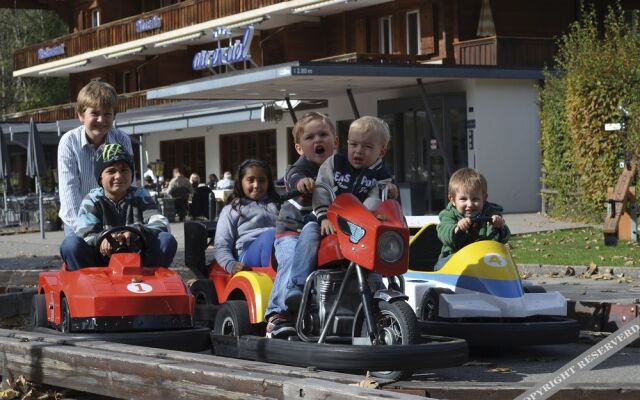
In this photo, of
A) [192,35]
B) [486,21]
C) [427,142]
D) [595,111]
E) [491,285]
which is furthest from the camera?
[192,35]

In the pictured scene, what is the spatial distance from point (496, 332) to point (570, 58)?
21.5 metres

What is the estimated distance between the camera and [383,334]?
23.8 feet

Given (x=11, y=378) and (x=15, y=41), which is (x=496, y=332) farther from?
(x=15, y=41)

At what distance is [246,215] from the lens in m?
9.27

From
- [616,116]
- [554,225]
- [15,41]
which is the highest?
[15,41]

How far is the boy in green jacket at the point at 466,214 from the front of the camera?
9359 millimetres

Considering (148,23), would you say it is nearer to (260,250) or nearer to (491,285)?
(260,250)

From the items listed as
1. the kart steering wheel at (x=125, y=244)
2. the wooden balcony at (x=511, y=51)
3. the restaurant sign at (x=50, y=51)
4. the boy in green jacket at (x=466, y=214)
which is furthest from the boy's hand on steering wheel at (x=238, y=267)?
the restaurant sign at (x=50, y=51)

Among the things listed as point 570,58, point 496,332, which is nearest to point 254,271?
point 496,332

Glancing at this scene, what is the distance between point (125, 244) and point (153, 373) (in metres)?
2.22

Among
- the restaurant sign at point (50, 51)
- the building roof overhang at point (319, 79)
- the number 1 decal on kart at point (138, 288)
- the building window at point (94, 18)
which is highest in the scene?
the building window at point (94, 18)

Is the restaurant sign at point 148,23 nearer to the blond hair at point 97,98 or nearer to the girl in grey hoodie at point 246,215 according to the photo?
the blond hair at point 97,98

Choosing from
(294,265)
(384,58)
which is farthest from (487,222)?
(384,58)

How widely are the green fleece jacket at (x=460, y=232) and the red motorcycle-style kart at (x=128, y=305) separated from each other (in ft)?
6.33
